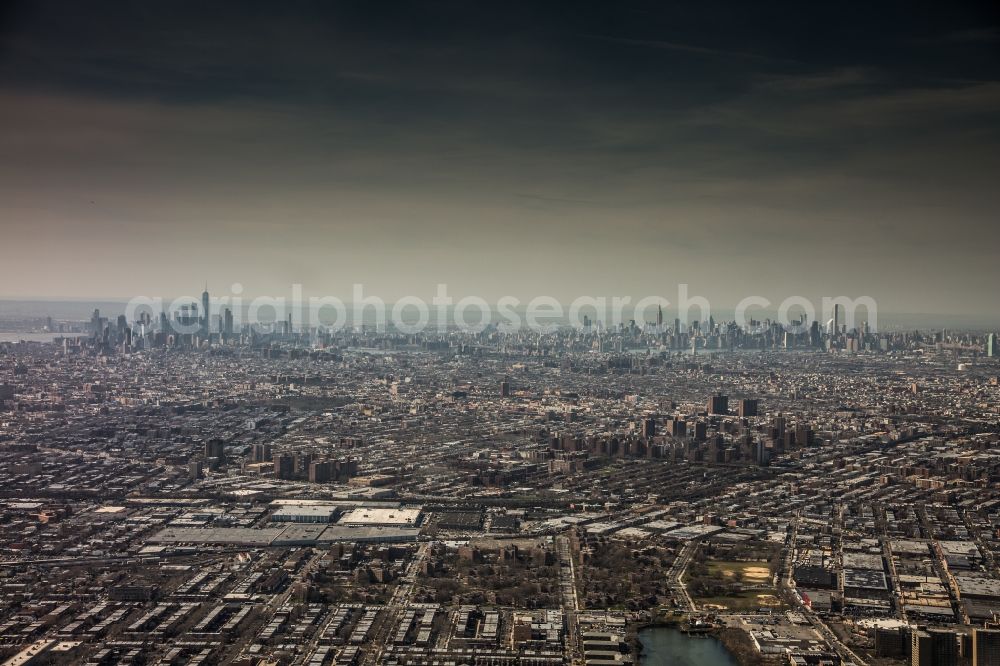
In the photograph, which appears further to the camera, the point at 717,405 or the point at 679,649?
the point at 717,405

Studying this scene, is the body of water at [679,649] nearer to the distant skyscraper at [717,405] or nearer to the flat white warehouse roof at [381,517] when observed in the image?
the flat white warehouse roof at [381,517]

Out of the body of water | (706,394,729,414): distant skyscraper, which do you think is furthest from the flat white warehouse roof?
(706,394,729,414): distant skyscraper

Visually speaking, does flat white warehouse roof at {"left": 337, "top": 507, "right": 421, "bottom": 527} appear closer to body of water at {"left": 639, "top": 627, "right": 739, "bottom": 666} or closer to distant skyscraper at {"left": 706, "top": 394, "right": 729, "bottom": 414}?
body of water at {"left": 639, "top": 627, "right": 739, "bottom": 666}

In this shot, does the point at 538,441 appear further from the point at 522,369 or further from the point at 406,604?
the point at 522,369

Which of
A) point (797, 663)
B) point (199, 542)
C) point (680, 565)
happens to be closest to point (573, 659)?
point (797, 663)

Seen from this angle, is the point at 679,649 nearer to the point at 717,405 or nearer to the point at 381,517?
the point at 381,517

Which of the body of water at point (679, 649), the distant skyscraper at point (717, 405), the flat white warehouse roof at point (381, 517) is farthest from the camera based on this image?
the distant skyscraper at point (717, 405)

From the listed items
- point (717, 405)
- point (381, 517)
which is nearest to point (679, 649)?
point (381, 517)

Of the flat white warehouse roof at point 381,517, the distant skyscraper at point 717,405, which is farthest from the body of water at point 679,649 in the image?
the distant skyscraper at point 717,405
